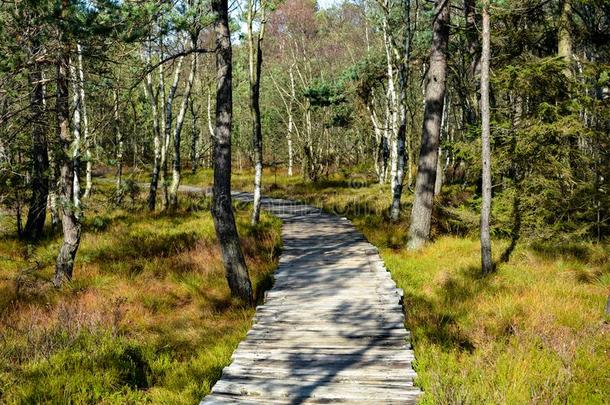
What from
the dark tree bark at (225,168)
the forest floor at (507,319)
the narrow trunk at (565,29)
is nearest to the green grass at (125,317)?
the dark tree bark at (225,168)

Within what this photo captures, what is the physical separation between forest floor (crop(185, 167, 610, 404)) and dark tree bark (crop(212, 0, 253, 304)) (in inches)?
118

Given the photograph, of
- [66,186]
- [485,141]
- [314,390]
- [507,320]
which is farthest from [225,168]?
[507,320]

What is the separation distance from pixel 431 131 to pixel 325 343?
668cm

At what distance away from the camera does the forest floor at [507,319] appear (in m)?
4.48

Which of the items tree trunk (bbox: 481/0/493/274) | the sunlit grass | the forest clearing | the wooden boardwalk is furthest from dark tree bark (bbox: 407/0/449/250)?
tree trunk (bbox: 481/0/493/274)

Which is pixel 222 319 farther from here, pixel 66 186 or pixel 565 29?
pixel 565 29

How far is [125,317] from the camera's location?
713 centimetres

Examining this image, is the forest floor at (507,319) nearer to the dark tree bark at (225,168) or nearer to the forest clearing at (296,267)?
the forest clearing at (296,267)

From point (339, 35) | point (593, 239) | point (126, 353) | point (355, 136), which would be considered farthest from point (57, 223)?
point (355, 136)

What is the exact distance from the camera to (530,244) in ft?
31.0

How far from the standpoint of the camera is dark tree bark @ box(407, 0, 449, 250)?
1056 cm

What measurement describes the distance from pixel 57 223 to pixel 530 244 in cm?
1406

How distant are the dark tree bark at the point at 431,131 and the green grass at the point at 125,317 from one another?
3706mm

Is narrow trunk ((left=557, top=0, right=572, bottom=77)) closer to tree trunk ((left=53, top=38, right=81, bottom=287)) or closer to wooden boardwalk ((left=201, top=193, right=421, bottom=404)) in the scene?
wooden boardwalk ((left=201, top=193, right=421, bottom=404))
